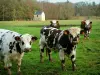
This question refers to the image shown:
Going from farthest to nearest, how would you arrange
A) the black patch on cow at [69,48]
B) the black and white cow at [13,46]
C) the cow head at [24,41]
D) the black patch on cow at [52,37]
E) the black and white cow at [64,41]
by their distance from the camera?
the black patch on cow at [52,37], the black patch on cow at [69,48], the black and white cow at [64,41], the black and white cow at [13,46], the cow head at [24,41]

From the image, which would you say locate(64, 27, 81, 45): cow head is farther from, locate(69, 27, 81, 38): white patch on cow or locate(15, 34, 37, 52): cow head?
locate(15, 34, 37, 52): cow head

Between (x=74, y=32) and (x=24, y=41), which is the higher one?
(x=74, y=32)

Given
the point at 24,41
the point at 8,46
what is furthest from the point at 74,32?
the point at 8,46

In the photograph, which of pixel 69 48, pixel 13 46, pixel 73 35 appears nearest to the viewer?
pixel 13 46

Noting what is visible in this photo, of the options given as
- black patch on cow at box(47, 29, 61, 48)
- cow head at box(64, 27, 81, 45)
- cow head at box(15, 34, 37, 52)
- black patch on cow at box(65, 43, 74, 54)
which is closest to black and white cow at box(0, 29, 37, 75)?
cow head at box(15, 34, 37, 52)

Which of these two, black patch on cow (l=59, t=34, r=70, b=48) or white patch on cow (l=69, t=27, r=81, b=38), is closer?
white patch on cow (l=69, t=27, r=81, b=38)

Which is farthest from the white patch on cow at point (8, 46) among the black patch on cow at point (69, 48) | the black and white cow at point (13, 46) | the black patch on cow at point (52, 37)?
the black patch on cow at point (52, 37)

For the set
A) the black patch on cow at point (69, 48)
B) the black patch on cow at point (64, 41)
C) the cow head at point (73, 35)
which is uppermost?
the cow head at point (73, 35)

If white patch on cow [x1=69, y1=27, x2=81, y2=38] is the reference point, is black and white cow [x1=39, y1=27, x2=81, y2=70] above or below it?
below

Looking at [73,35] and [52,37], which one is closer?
[73,35]

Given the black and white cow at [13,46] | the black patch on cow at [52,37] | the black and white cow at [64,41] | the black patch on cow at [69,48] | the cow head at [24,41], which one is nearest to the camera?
the cow head at [24,41]

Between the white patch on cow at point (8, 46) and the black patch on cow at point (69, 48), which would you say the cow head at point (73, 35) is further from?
the white patch on cow at point (8, 46)

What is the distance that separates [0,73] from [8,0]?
227 ft

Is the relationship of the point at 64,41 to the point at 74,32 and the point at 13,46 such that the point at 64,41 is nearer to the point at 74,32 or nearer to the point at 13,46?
the point at 74,32
